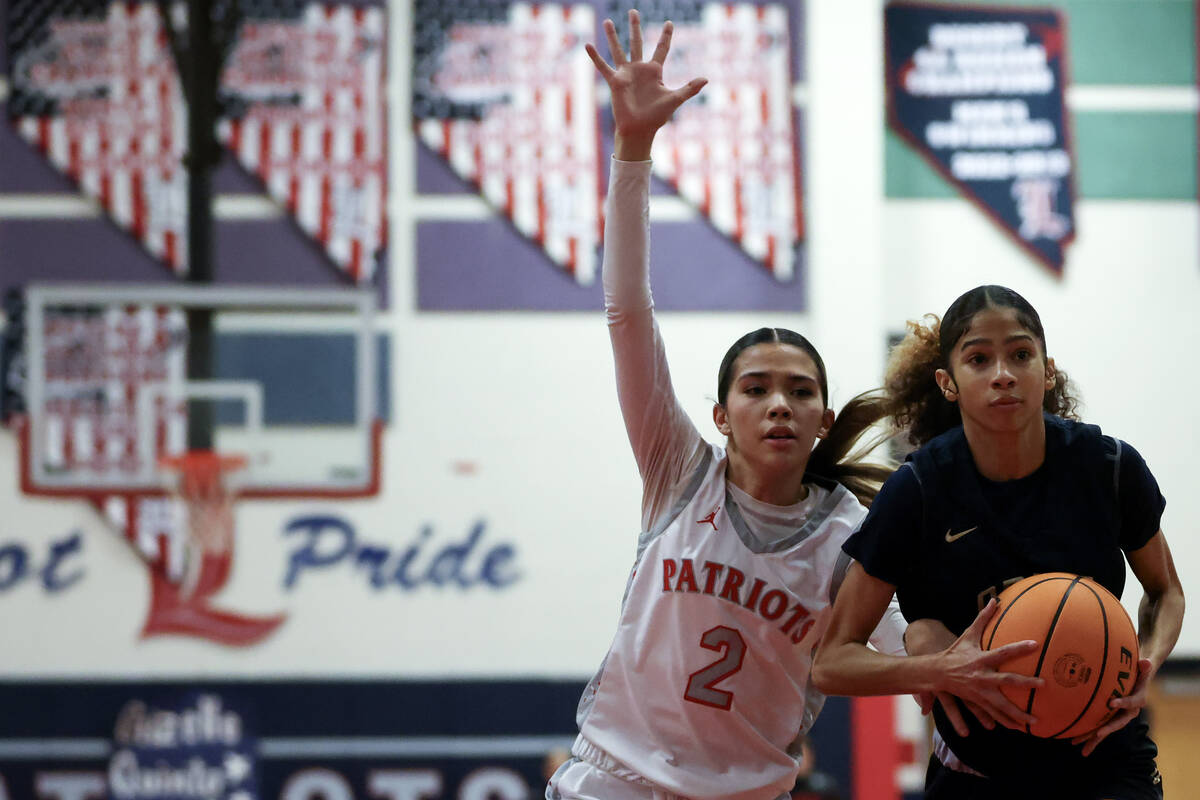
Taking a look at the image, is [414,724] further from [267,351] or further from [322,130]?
[322,130]

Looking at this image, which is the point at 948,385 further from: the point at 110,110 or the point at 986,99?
the point at 110,110

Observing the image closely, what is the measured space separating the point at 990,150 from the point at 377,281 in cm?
311

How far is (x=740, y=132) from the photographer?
6207mm

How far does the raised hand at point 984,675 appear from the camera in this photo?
2.12 meters

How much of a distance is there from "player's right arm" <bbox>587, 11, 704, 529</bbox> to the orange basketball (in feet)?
3.22

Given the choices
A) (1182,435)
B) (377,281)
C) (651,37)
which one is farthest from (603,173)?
(1182,435)

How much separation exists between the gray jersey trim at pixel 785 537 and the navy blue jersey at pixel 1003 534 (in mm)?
389

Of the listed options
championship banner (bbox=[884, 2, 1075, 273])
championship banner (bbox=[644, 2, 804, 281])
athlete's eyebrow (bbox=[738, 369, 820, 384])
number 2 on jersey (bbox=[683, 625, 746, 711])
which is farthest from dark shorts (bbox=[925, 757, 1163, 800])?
championship banner (bbox=[884, 2, 1075, 273])

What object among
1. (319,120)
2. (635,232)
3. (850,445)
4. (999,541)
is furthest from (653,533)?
(319,120)

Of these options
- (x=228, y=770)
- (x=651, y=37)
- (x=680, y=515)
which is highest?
(x=651, y=37)

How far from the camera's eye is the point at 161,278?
610cm

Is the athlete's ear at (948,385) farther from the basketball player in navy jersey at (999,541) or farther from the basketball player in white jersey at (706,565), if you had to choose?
the basketball player in white jersey at (706,565)

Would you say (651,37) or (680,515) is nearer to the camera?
(680,515)

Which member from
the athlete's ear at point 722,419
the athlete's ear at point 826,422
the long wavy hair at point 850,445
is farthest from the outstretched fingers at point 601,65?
the athlete's ear at point 826,422
